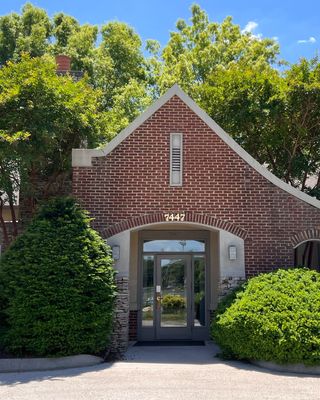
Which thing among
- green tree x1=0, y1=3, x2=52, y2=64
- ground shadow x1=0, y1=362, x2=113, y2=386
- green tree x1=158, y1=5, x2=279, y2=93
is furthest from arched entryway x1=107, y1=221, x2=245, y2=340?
green tree x1=0, y1=3, x2=52, y2=64

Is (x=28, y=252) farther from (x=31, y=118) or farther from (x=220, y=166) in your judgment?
(x=220, y=166)

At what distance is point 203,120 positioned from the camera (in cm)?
1260

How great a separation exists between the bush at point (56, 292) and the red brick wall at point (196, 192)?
1.61 meters

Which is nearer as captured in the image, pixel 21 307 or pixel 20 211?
pixel 21 307

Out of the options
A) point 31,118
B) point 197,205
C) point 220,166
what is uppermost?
point 31,118

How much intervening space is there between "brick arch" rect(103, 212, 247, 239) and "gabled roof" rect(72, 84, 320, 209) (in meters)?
1.58

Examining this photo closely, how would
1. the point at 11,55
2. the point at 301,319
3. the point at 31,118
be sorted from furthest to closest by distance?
1. the point at 11,55
2. the point at 31,118
3. the point at 301,319

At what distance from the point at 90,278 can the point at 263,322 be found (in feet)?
12.1

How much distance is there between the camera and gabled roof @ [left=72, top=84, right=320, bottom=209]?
481 inches

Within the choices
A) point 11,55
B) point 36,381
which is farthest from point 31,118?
point 11,55

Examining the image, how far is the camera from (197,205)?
12.2 m

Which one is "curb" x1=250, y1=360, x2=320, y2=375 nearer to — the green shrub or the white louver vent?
the green shrub

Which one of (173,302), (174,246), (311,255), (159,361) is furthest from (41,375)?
(311,255)

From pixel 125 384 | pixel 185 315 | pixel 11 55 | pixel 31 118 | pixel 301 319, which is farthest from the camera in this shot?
pixel 11 55
